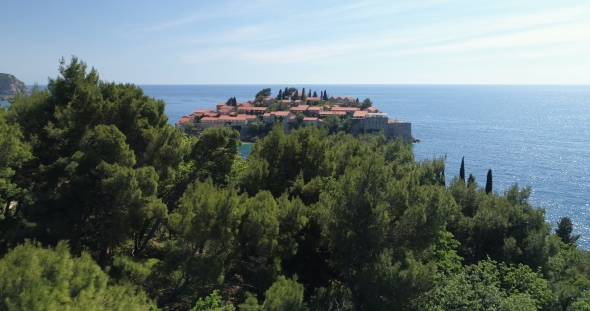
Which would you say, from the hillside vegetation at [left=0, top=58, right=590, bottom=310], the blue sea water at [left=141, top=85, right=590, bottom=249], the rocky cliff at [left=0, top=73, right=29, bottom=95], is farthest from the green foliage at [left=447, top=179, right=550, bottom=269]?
the rocky cliff at [left=0, top=73, right=29, bottom=95]

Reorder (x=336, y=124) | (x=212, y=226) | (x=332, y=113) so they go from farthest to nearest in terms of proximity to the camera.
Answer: (x=332, y=113)
(x=336, y=124)
(x=212, y=226)

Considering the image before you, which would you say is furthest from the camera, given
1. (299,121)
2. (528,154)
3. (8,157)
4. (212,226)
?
(299,121)

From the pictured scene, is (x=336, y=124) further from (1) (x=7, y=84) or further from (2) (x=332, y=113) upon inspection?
(1) (x=7, y=84)

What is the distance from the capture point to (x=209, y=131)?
14695 mm

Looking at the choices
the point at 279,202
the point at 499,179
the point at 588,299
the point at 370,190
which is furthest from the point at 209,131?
the point at 499,179

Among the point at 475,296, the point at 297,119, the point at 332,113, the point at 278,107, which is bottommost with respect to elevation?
the point at 475,296

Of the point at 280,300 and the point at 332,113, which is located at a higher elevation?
the point at 332,113

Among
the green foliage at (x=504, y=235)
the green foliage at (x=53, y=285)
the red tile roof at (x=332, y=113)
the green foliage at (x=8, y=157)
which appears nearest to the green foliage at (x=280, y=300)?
the green foliage at (x=53, y=285)

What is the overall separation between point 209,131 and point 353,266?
7.24 metres

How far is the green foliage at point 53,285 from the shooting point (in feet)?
19.0

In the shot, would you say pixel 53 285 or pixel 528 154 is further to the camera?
pixel 528 154

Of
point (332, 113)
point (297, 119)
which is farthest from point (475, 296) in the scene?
point (332, 113)

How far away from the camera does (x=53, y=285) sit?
634 cm

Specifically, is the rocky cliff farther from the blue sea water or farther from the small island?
the blue sea water
